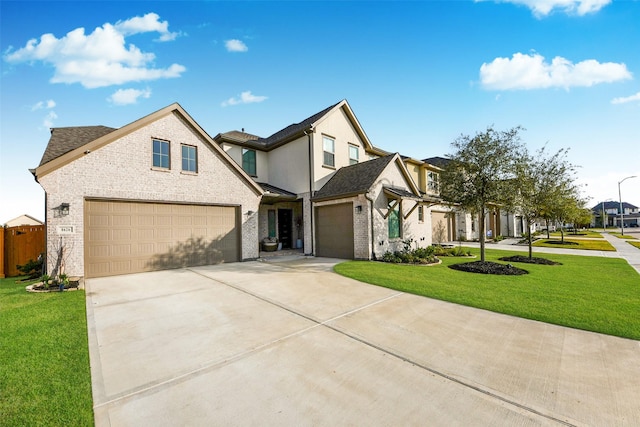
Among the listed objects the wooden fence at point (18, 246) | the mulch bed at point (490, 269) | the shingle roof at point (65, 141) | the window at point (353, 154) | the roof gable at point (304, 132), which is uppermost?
the roof gable at point (304, 132)

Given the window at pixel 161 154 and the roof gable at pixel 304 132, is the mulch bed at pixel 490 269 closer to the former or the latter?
the roof gable at pixel 304 132

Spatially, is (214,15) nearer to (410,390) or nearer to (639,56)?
(410,390)

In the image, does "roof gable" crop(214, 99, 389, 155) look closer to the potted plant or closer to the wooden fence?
the potted plant

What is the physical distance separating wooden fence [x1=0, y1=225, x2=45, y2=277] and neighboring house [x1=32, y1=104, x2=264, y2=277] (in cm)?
372

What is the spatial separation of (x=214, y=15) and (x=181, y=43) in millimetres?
1955

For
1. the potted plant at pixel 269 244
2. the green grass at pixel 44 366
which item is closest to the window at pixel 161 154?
the green grass at pixel 44 366

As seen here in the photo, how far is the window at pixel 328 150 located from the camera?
15273 mm

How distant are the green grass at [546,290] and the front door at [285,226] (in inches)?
300

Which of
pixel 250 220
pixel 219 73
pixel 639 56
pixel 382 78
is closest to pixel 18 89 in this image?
pixel 219 73

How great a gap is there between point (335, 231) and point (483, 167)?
7.23 m

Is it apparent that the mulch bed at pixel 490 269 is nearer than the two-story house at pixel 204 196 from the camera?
No

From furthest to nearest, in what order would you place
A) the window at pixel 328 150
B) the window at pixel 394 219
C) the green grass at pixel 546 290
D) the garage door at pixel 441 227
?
the garage door at pixel 441 227 → the window at pixel 328 150 → the window at pixel 394 219 → the green grass at pixel 546 290

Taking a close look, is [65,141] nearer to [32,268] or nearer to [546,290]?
[32,268]

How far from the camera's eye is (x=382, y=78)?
1257cm
